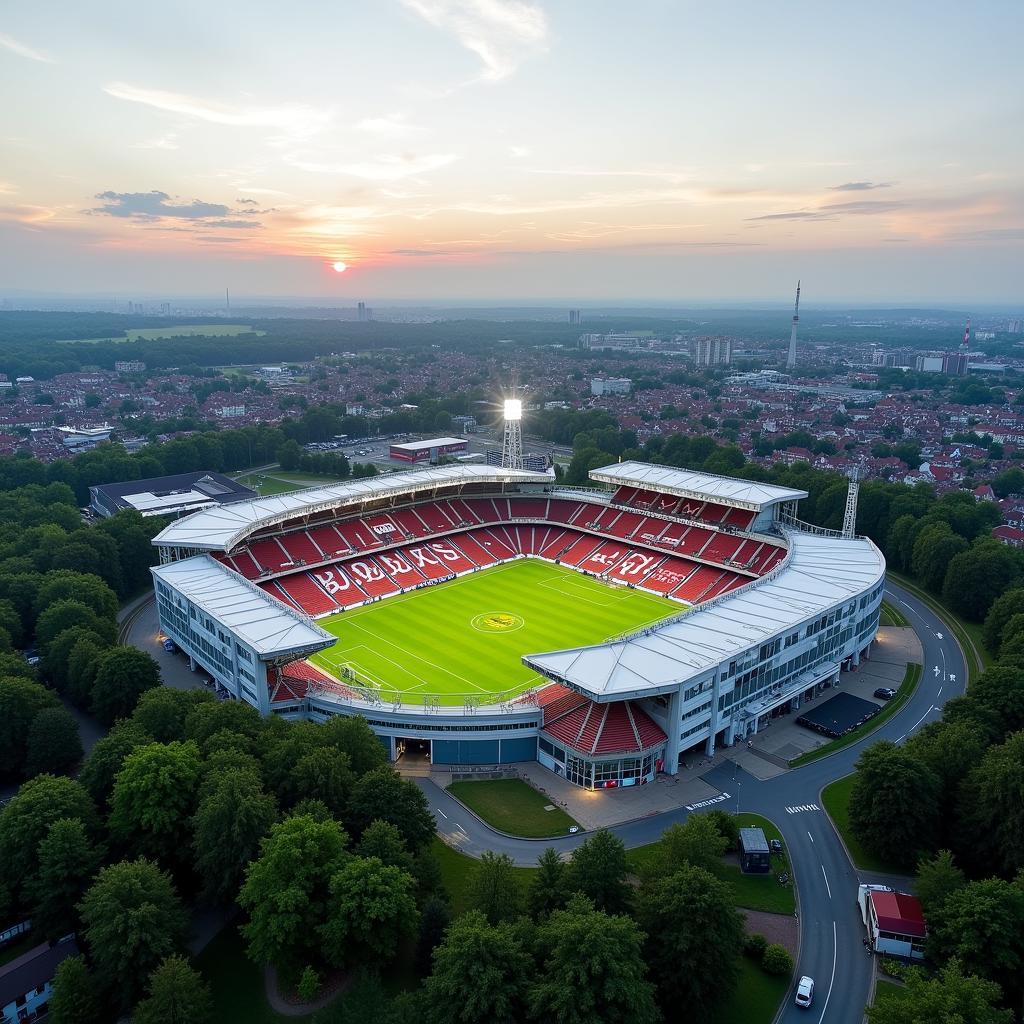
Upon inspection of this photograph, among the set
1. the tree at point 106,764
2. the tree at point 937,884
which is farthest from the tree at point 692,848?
the tree at point 106,764

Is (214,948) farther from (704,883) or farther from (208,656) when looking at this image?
(208,656)

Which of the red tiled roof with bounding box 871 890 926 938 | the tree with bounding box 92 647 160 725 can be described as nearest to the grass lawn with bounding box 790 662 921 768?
the red tiled roof with bounding box 871 890 926 938

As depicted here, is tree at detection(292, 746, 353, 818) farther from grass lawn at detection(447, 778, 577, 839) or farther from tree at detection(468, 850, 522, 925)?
grass lawn at detection(447, 778, 577, 839)

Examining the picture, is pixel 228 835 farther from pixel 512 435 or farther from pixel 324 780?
pixel 512 435

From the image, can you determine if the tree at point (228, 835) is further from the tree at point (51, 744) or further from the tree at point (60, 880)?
the tree at point (51, 744)

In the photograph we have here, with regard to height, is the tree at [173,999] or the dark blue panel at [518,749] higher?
the tree at [173,999]

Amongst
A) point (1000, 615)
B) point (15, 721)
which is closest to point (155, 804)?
point (15, 721)

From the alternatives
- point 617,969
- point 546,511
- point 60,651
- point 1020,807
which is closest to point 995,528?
point 546,511
